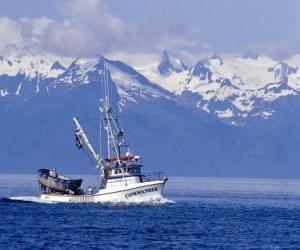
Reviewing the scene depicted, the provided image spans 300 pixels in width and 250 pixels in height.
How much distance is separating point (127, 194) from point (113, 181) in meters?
2.92

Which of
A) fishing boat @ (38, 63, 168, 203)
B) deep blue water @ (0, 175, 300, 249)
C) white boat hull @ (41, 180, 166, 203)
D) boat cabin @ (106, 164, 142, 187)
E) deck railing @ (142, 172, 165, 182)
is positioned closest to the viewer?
deep blue water @ (0, 175, 300, 249)

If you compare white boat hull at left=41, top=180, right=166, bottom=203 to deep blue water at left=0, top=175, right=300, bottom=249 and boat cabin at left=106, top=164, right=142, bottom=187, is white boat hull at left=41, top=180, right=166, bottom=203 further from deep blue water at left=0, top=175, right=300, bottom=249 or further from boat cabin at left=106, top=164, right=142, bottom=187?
deep blue water at left=0, top=175, right=300, bottom=249

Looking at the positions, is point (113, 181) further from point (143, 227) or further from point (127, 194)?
point (143, 227)

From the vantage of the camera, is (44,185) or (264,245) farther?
(44,185)

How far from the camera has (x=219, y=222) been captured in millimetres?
157375

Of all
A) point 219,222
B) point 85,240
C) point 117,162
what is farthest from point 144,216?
point 85,240

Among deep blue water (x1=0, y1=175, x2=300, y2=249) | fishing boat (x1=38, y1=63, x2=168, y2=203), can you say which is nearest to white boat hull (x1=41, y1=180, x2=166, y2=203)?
fishing boat (x1=38, y1=63, x2=168, y2=203)

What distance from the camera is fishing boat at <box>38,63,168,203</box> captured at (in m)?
180

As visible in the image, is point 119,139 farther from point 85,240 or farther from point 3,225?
point 85,240

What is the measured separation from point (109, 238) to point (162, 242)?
6105 mm

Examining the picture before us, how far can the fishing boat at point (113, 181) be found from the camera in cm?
18000

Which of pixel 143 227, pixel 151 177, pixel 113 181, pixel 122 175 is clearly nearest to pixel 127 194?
pixel 113 181

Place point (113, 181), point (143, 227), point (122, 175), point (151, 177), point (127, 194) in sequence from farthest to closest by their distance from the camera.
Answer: point (151, 177)
point (127, 194)
point (113, 181)
point (122, 175)
point (143, 227)

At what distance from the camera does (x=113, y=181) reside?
180000 mm
